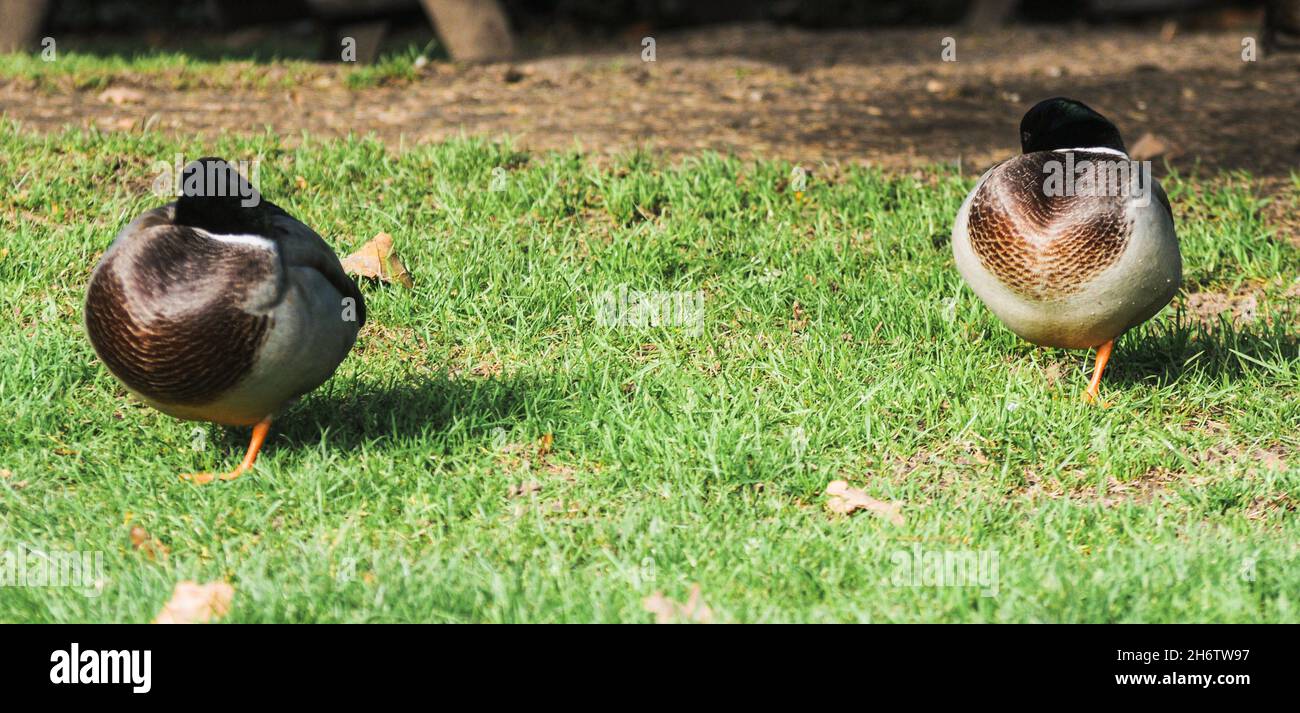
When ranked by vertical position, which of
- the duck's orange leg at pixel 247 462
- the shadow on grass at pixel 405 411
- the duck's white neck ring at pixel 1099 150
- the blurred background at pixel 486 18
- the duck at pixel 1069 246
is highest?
the blurred background at pixel 486 18

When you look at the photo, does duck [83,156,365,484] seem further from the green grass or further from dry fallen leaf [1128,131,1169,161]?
dry fallen leaf [1128,131,1169,161]

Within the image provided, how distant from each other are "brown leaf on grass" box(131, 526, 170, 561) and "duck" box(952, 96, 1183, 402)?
99.6 inches

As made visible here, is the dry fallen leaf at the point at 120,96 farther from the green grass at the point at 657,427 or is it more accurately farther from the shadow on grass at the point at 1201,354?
the shadow on grass at the point at 1201,354

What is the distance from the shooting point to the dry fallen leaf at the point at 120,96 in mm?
6977

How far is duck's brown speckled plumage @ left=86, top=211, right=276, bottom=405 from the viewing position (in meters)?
3.32

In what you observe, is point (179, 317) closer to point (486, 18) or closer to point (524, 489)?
point (524, 489)

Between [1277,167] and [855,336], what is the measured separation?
294cm

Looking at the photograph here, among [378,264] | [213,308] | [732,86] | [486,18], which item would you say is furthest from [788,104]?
[213,308]

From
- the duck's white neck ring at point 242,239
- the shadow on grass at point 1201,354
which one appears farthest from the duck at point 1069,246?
the duck's white neck ring at point 242,239

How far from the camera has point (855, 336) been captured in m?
4.68

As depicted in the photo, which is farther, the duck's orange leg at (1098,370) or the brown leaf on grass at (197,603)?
the duck's orange leg at (1098,370)

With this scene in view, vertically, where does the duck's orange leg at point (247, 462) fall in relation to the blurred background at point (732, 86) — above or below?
below

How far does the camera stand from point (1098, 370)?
14.3 feet

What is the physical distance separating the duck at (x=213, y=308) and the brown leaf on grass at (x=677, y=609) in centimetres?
117
